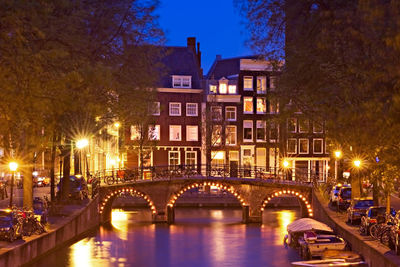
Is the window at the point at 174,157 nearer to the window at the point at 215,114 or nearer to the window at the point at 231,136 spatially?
the window at the point at 231,136

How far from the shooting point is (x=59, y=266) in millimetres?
34781

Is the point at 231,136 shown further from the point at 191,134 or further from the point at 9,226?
the point at 9,226

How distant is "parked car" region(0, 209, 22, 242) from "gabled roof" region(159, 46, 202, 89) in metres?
47.9

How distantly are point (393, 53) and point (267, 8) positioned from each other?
13311mm

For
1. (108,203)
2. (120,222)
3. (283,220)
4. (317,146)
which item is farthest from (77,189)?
(317,146)

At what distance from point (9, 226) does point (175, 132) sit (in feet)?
158

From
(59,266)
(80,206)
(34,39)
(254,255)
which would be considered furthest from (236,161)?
(34,39)

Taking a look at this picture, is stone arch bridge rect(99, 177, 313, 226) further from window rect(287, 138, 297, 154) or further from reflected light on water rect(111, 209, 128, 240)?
window rect(287, 138, 297, 154)

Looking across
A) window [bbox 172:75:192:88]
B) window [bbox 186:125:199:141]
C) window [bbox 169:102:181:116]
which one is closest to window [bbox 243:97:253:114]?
window [bbox 186:125:199:141]

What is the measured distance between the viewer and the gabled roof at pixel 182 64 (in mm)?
78562

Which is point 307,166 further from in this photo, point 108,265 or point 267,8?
point 267,8

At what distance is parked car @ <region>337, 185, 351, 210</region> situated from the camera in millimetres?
46275

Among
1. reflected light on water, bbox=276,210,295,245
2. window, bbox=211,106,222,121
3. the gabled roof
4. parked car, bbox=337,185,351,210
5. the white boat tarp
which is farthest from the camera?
the gabled roof

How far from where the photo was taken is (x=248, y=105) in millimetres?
79438
